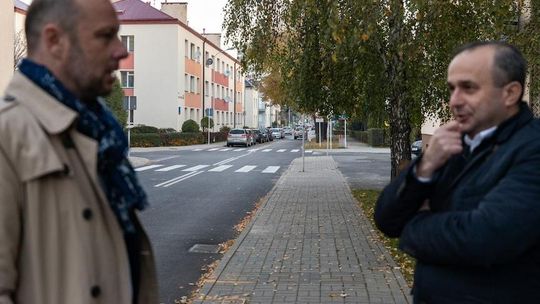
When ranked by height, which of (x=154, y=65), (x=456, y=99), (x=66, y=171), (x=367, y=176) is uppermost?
(x=154, y=65)

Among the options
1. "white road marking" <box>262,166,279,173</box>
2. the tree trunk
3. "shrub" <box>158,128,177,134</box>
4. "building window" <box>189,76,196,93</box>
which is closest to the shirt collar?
the tree trunk

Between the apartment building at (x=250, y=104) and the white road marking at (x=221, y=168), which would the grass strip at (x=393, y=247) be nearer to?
the white road marking at (x=221, y=168)

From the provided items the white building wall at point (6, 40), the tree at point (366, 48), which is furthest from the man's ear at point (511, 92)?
the white building wall at point (6, 40)

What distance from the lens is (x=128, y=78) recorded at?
49.8 meters

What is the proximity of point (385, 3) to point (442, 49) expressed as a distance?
5.24ft

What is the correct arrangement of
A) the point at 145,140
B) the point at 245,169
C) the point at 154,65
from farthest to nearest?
the point at 154,65 < the point at 145,140 < the point at 245,169

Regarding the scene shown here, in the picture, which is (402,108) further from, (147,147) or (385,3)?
(147,147)

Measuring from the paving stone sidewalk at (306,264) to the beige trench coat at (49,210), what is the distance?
12.7ft

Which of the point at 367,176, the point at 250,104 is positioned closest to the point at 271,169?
the point at 367,176

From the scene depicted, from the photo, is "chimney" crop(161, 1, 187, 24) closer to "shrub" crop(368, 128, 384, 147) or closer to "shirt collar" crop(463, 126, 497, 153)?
"shrub" crop(368, 128, 384, 147)

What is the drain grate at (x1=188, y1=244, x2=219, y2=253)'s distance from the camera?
8383 millimetres

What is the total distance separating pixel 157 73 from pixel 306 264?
43888mm

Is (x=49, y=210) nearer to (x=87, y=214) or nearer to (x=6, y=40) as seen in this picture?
(x=87, y=214)

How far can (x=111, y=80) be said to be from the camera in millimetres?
1991
